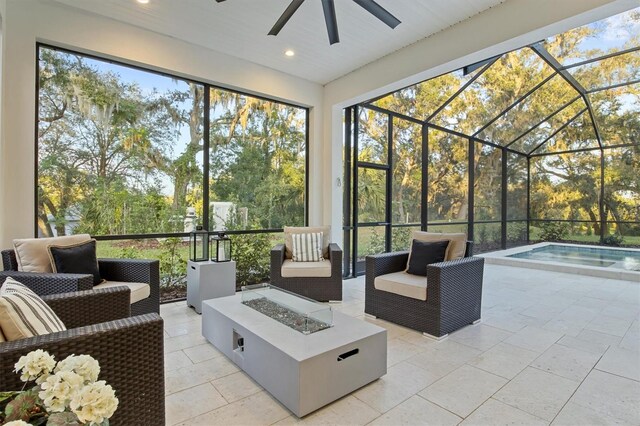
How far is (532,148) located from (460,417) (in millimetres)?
9669

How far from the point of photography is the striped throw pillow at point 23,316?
1.33 m

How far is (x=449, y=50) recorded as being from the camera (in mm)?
3781

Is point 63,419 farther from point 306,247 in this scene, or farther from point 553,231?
point 553,231

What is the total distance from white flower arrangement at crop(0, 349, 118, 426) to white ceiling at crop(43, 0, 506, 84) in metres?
3.44

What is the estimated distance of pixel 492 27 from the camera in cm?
341

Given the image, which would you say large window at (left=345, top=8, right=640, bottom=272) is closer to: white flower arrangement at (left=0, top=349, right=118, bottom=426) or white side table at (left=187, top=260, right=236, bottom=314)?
white side table at (left=187, top=260, right=236, bottom=314)

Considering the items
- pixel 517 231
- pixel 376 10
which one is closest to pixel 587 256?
pixel 517 231

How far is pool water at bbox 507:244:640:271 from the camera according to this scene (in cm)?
700

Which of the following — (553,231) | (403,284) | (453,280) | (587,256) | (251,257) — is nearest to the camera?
(453,280)

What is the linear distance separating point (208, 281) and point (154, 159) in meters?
1.65

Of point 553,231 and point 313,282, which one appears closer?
point 313,282

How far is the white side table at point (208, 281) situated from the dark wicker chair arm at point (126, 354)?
2.26 m

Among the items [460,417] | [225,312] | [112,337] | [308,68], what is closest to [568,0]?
[308,68]

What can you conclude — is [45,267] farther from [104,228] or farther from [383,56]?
[383,56]
